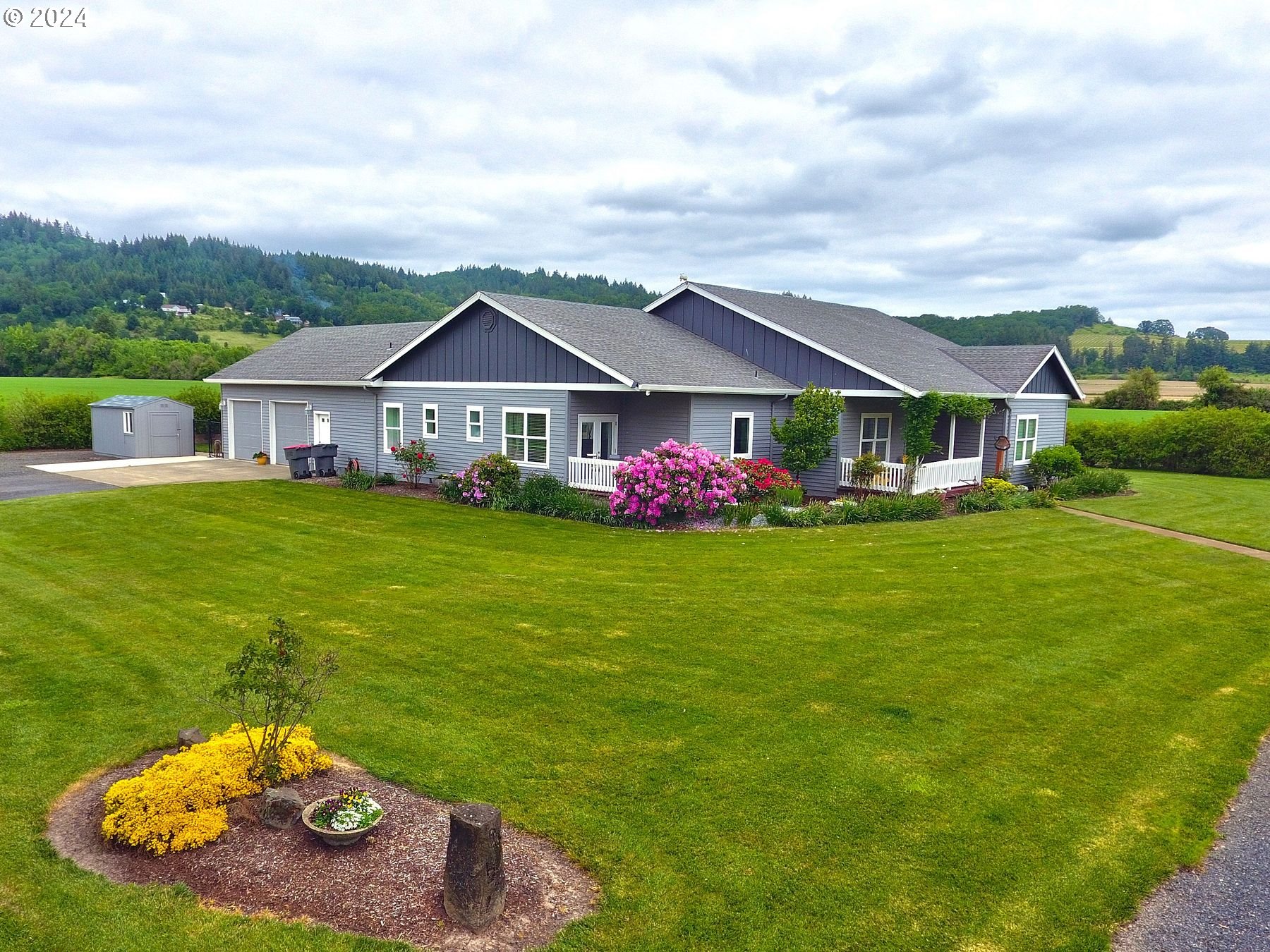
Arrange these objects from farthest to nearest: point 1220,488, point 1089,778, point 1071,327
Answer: point 1071,327, point 1220,488, point 1089,778

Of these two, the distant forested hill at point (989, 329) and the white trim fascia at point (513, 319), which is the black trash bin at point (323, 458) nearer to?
the white trim fascia at point (513, 319)

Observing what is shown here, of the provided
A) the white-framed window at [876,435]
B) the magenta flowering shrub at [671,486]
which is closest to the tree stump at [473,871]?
the magenta flowering shrub at [671,486]

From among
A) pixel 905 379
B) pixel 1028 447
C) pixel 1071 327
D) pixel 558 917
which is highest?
pixel 1071 327

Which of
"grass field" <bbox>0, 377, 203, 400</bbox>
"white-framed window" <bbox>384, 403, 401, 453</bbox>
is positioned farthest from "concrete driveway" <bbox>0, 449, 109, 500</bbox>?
"grass field" <bbox>0, 377, 203, 400</bbox>

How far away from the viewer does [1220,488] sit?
27641 mm

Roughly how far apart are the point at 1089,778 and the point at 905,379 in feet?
56.7

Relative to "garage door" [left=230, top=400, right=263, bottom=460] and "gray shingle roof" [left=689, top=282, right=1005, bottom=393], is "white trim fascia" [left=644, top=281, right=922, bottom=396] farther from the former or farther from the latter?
"garage door" [left=230, top=400, right=263, bottom=460]

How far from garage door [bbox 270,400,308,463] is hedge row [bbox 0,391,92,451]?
892cm

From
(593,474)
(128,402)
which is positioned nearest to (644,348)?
(593,474)

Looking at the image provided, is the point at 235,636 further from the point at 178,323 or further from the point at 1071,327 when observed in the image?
the point at 178,323

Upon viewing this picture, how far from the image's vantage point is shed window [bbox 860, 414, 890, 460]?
23.8m

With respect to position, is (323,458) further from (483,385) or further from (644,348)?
(644,348)

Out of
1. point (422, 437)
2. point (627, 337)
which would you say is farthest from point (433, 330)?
point (627, 337)

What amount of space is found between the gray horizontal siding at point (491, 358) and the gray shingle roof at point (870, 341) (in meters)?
6.85
